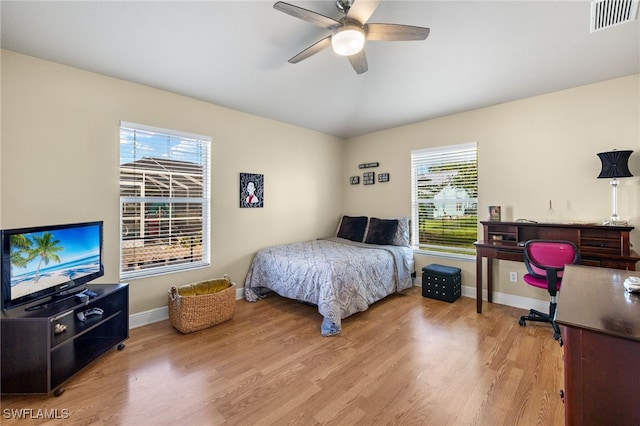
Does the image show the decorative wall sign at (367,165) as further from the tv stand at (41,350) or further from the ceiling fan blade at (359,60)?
the tv stand at (41,350)

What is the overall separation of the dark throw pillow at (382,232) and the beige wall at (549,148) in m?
0.59

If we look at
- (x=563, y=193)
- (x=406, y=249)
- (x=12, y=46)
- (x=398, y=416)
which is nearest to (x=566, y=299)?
(x=398, y=416)

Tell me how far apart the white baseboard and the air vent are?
2.72 metres

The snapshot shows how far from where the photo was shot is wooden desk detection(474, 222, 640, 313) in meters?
2.48

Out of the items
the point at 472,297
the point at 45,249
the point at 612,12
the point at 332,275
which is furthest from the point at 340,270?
the point at 612,12

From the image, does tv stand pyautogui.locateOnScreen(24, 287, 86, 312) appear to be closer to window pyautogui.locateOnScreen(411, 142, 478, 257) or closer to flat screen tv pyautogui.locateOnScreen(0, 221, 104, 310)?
flat screen tv pyautogui.locateOnScreen(0, 221, 104, 310)

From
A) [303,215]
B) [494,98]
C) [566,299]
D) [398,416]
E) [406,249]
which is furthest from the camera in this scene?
[303,215]

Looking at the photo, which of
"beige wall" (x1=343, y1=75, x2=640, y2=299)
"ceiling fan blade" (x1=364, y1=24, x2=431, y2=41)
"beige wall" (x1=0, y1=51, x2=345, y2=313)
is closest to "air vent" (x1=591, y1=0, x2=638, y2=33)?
"beige wall" (x1=343, y1=75, x2=640, y2=299)

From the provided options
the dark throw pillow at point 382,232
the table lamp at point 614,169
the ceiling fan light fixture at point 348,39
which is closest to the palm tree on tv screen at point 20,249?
the ceiling fan light fixture at point 348,39

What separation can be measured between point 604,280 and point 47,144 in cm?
426

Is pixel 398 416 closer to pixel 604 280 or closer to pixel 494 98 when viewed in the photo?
pixel 604 280

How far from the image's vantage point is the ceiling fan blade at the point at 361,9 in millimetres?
1641

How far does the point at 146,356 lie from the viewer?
88.9 inches

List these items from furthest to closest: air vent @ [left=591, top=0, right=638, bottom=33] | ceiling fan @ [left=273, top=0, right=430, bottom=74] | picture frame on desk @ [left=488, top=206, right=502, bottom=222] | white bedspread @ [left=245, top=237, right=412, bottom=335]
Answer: picture frame on desk @ [left=488, top=206, right=502, bottom=222]
white bedspread @ [left=245, top=237, right=412, bottom=335]
air vent @ [left=591, top=0, right=638, bottom=33]
ceiling fan @ [left=273, top=0, right=430, bottom=74]
